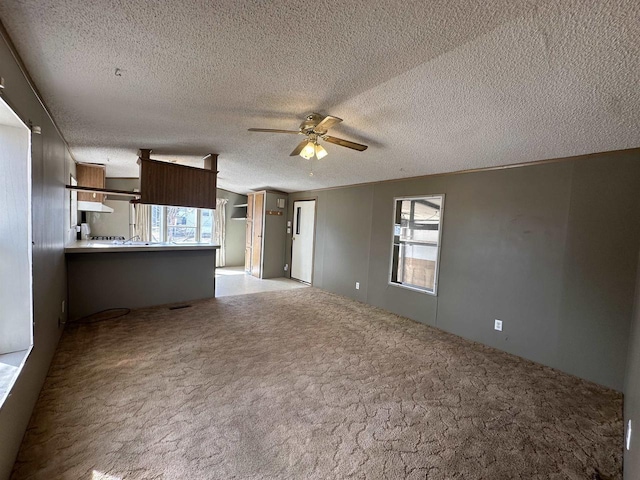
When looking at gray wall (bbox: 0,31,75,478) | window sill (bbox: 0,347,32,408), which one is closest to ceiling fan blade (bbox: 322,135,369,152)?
gray wall (bbox: 0,31,75,478)

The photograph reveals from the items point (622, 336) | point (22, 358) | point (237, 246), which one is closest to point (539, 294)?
point (622, 336)

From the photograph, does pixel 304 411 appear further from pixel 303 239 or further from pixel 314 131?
pixel 303 239

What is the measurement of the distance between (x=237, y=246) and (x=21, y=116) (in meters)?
6.89

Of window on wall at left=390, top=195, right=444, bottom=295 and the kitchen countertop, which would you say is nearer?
the kitchen countertop

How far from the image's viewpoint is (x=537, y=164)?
2.97 metres

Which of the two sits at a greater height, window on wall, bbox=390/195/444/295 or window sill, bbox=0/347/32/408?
window on wall, bbox=390/195/444/295

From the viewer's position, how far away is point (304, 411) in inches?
80.0

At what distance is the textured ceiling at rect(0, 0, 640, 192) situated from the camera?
4.30ft

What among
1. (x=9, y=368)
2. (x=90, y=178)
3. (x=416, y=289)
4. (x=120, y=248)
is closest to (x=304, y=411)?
(x=9, y=368)

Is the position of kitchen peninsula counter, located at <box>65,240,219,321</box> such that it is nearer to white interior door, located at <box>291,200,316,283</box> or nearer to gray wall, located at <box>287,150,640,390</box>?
white interior door, located at <box>291,200,316,283</box>

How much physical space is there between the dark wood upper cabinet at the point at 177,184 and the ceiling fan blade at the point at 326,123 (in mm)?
2495

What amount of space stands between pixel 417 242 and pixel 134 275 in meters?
4.25

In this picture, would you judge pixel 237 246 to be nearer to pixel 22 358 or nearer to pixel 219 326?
pixel 219 326

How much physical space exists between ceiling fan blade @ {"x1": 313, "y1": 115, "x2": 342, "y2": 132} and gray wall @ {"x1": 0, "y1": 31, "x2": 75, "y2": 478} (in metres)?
1.77
